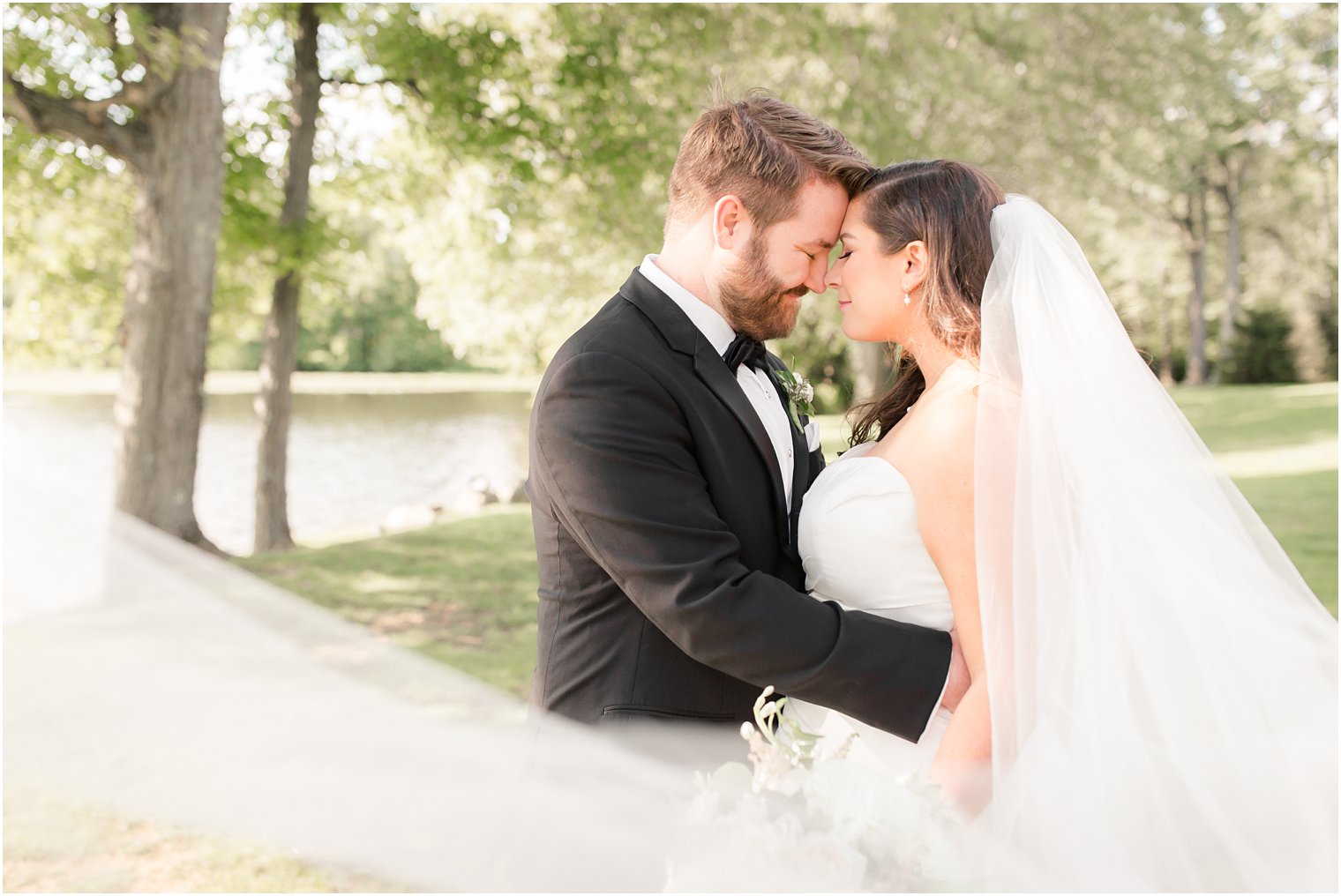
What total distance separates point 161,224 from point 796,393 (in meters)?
6.33

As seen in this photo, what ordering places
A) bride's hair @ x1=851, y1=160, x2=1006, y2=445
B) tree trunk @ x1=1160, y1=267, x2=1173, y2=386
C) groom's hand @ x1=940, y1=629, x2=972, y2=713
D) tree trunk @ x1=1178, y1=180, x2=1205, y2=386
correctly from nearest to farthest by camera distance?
groom's hand @ x1=940, y1=629, x2=972, y2=713 < bride's hair @ x1=851, y1=160, x2=1006, y2=445 < tree trunk @ x1=1178, y1=180, x2=1205, y2=386 < tree trunk @ x1=1160, y1=267, x2=1173, y2=386

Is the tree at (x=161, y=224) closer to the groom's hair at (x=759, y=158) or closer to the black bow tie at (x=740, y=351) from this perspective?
the groom's hair at (x=759, y=158)

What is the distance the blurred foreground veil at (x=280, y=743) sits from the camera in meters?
2.34

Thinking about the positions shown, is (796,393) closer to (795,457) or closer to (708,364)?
(795,457)

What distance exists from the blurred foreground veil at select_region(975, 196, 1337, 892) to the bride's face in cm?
26

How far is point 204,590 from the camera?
315 centimetres

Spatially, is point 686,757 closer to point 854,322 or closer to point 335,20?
point 854,322

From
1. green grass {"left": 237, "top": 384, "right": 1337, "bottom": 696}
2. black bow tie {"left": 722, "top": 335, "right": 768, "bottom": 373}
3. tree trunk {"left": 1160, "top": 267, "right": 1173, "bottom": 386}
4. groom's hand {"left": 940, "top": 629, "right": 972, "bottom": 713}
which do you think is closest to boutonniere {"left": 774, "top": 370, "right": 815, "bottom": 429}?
black bow tie {"left": 722, "top": 335, "right": 768, "bottom": 373}

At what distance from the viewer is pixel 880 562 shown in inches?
104

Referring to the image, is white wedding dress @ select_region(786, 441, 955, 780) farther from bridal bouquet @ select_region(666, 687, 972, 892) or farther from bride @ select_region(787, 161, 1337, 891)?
bridal bouquet @ select_region(666, 687, 972, 892)

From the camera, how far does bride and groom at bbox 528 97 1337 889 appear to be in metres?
2.20

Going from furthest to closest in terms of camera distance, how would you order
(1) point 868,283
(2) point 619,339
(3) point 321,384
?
(3) point 321,384 → (1) point 868,283 → (2) point 619,339

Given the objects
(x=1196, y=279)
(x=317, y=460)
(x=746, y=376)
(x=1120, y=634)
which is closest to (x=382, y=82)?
(x=746, y=376)

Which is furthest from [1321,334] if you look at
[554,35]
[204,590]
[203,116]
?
[204,590]
